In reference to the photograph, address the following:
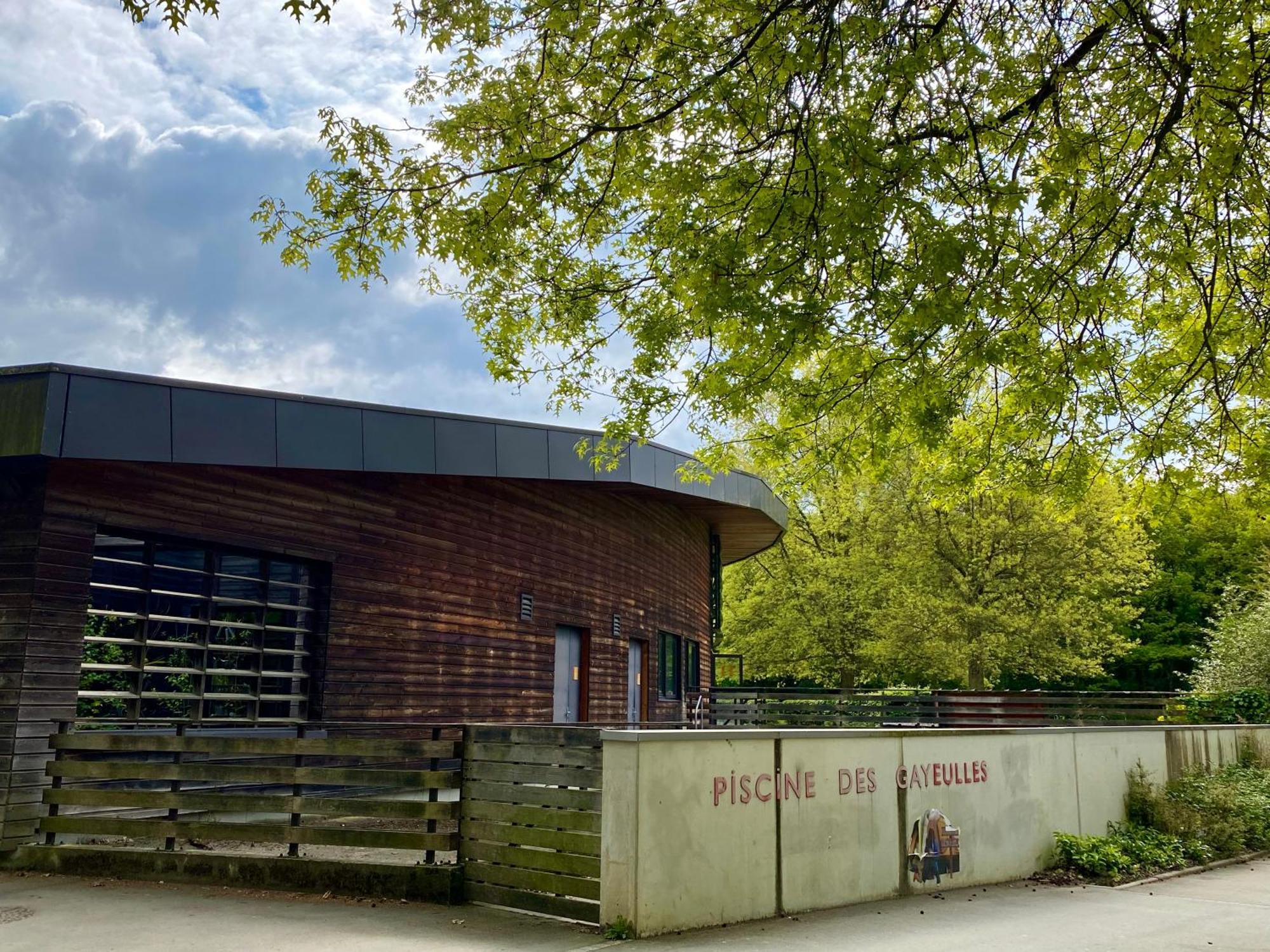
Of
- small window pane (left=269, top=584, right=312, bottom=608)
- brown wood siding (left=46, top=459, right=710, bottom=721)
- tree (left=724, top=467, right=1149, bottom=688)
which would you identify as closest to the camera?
brown wood siding (left=46, top=459, right=710, bottom=721)

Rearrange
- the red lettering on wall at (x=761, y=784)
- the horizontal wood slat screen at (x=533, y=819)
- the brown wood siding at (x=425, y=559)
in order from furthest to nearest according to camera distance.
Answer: the brown wood siding at (x=425, y=559) → the red lettering on wall at (x=761, y=784) → the horizontal wood slat screen at (x=533, y=819)

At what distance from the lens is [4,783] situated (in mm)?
8953

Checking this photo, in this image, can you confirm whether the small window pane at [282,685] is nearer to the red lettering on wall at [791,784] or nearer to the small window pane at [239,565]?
the small window pane at [239,565]

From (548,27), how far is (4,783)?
747 cm

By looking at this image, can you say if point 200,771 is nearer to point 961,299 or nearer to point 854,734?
point 854,734

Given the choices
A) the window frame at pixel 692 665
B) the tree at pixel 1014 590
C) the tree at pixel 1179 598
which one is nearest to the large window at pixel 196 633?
the window frame at pixel 692 665

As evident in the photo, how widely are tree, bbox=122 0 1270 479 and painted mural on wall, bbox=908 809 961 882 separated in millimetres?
3469

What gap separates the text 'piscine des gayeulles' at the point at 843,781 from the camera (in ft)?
24.3

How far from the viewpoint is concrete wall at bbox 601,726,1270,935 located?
6871 mm

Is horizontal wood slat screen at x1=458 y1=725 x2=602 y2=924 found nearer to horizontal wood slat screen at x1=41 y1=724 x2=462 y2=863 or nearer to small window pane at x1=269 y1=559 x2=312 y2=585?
horizontal wood slat screen at x1=41 y1=724 x2=462 y2=863

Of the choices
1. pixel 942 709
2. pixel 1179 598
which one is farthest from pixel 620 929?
pixel 1179 598

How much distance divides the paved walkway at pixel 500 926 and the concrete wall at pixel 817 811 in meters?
0.22

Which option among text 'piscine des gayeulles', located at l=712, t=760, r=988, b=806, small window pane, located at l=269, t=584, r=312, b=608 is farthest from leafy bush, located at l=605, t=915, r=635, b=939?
small window pane, located at l=269, t=584, r=312, b=608

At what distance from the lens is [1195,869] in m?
11.0
